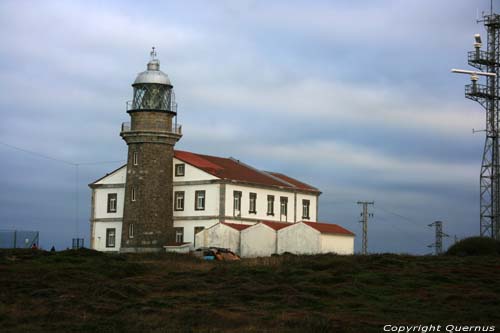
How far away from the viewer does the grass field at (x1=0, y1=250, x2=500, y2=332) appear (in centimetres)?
2589

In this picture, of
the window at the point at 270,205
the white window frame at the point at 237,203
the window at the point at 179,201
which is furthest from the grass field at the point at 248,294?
the window at the point at 270,205

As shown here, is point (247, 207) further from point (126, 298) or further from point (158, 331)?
point (158, 331)

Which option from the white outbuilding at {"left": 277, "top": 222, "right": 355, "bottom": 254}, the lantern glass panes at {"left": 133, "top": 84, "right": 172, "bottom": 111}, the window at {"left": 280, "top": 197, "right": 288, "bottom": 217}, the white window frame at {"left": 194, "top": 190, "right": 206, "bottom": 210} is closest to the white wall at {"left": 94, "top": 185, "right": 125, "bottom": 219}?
the white window frame at {"left": 194, "top": 190, "right": 206, "bottom": 210}

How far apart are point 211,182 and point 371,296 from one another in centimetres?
2619

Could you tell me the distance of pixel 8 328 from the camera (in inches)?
1005

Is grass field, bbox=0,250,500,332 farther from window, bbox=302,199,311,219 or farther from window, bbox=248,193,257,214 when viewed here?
window, bbox=302,199,311,219

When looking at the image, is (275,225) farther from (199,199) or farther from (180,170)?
(180,170)

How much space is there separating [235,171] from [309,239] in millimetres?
8976

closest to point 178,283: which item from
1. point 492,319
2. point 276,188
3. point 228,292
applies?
point 228,292

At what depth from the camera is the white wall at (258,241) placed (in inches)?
2076

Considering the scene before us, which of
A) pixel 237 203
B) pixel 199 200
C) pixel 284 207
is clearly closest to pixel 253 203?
pixel 237 203

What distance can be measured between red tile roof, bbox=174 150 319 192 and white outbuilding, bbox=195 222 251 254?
153 inches

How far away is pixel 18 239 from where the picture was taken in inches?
2179

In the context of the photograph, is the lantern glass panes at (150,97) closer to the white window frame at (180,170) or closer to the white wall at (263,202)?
the white window frame at (180,170)
